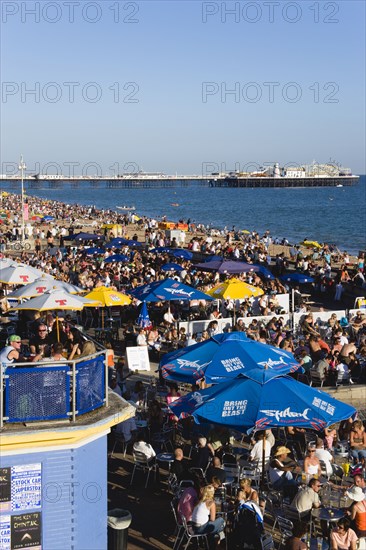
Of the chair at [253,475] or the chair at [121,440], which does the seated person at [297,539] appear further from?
the chair at [121,440]

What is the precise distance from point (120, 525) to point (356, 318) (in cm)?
1217

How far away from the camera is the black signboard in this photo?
6746 mm

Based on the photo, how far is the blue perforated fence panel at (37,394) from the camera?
677 centimetres

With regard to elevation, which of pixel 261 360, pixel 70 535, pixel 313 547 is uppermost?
pixel 261 360

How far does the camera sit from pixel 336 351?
1562 cm

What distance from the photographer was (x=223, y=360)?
11.5 m

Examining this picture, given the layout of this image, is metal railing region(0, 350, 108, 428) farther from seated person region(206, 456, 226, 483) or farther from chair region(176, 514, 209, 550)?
seated person region(206, 456, 226, 483)

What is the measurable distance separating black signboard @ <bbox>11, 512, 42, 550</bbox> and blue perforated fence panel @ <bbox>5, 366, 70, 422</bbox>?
92 centimetres

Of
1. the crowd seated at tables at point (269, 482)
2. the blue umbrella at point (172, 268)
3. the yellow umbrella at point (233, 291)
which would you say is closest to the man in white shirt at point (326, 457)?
the crowd seated at tables at point (269, 482)

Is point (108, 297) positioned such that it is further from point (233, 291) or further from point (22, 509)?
point (22, 509)

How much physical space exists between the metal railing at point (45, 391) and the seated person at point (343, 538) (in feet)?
10.3

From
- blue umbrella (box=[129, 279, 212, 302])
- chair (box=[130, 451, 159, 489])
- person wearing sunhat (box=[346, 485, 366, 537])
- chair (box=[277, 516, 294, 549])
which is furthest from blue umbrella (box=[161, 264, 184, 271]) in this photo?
person wearing sunhat (box=[346, 485, 366, 537])

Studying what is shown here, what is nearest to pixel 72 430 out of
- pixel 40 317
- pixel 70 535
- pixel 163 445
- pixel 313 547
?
pixel 70 535

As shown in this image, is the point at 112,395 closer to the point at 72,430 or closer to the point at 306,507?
the point at 72,430
